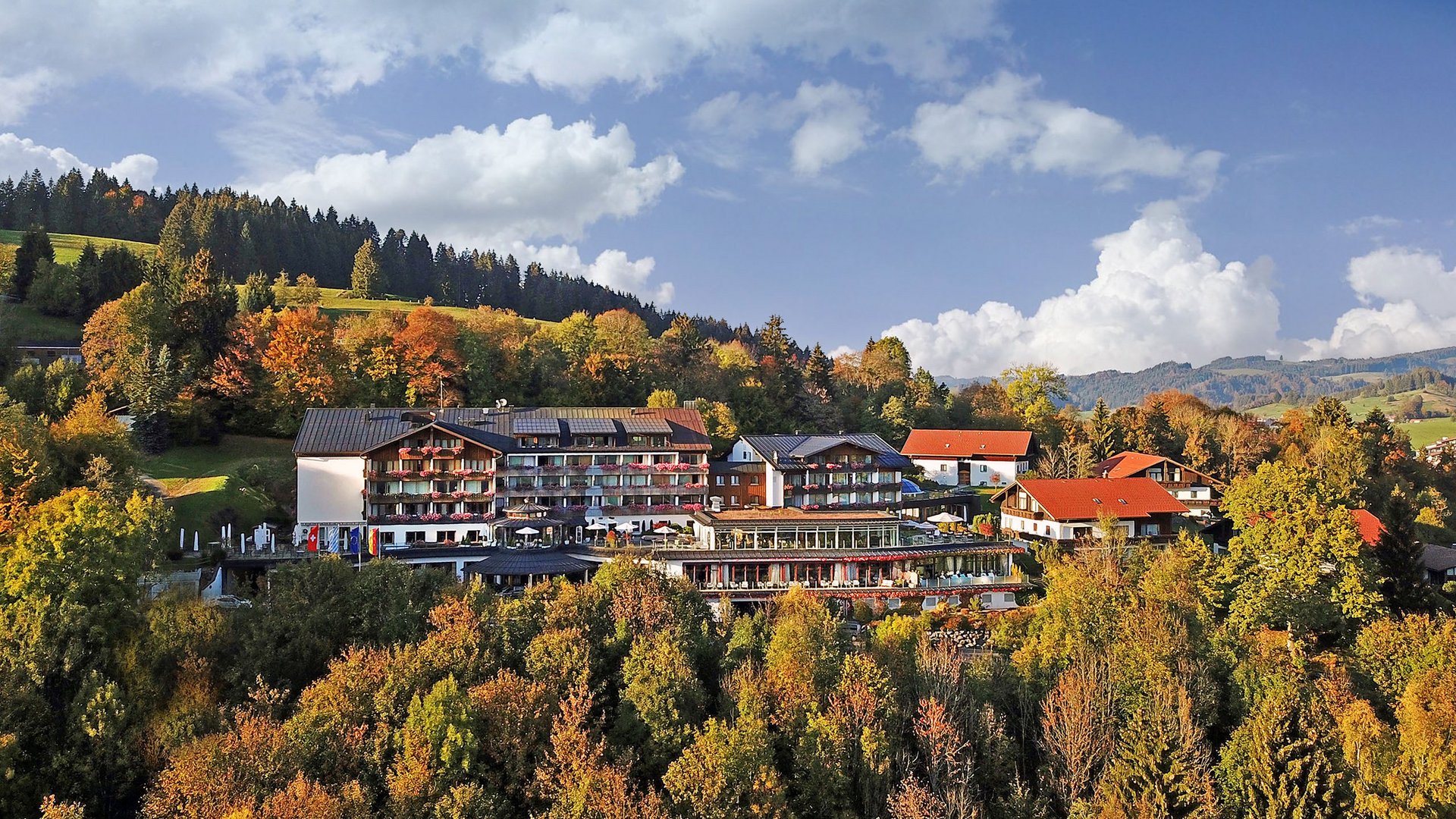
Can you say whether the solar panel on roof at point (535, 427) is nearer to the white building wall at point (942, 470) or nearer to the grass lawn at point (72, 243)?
the white building wall at point (942, 470)

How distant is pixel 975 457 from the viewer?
86.5 metres

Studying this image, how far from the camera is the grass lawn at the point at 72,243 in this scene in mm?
99812

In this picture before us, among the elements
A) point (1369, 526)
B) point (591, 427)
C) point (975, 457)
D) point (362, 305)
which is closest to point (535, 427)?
point (591, 427)

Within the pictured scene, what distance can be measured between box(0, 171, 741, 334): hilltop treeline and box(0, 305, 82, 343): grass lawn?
18.0 meters

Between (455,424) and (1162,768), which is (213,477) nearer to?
(455,424)

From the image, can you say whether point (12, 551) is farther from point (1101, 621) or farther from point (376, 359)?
point (1101, 621)

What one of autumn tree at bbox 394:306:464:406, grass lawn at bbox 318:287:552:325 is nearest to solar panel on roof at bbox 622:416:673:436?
autumn tree at bbox 394:306:464:406

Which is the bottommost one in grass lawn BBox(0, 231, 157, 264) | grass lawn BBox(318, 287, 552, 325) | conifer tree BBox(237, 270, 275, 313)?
conifer tree BBox(237, 270, 275, 313)

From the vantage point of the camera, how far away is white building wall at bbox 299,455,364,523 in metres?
56.4

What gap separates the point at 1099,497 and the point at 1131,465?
1837 cm

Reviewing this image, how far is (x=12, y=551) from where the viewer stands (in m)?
36.2

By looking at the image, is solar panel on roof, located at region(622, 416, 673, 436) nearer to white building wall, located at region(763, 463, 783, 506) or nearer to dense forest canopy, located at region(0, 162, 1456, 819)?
white building wall, located at region(763, 463, 783, 506)

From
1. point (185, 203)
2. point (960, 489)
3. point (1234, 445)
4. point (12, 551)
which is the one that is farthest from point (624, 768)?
point (185, 203)

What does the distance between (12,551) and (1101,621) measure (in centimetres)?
4354
